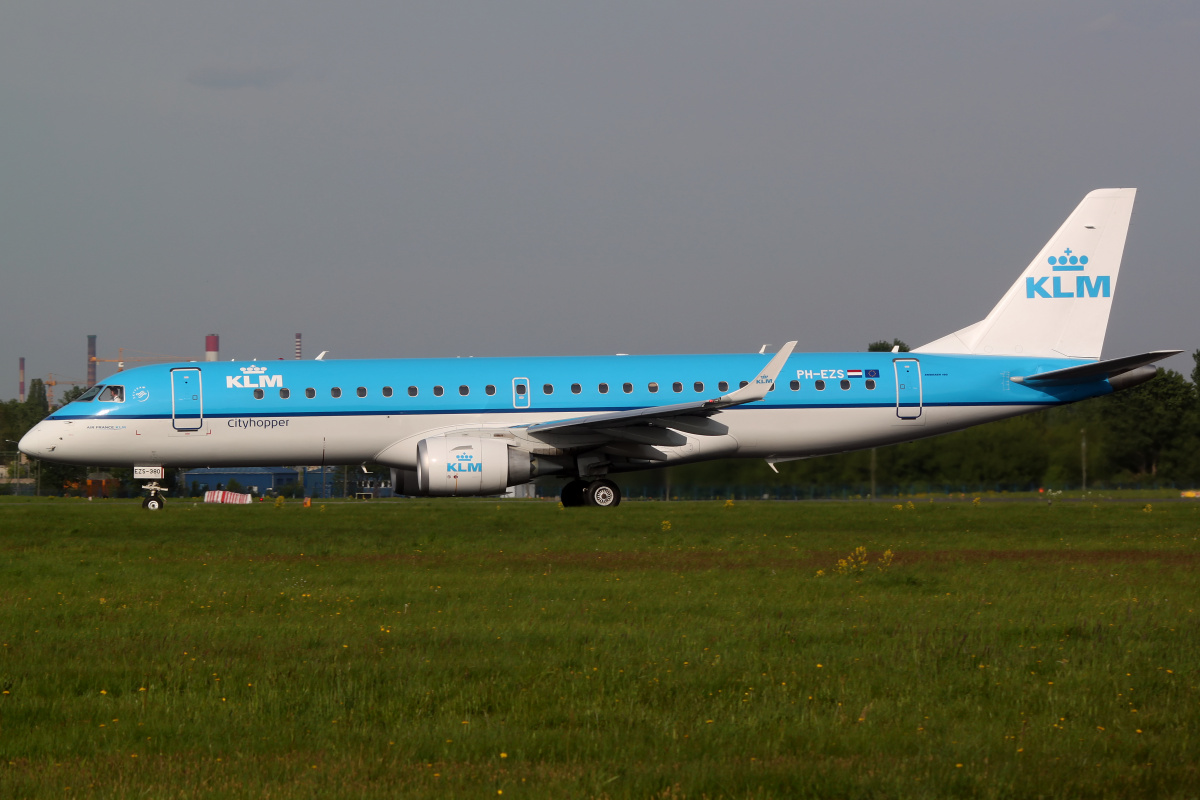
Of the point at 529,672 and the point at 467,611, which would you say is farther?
the point at 467,611

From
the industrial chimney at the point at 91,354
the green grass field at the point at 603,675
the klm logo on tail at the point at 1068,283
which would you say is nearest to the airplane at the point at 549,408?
the klm logo on tail at the point at 1068,283

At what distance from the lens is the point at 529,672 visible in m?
7.65

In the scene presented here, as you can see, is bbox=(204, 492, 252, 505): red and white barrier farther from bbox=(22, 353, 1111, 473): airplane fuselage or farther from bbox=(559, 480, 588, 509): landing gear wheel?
bbox=(559, 480, 588, 509): landing gear wheel

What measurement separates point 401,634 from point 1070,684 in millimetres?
4783

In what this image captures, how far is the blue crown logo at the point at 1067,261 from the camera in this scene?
1182 inches

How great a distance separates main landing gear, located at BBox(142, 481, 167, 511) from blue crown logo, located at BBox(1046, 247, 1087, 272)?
22.3m

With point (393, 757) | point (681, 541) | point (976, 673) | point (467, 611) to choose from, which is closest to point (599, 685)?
point (393, 757)

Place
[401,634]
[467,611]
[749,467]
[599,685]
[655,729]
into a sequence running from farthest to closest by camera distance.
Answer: [749,467]
[467,611]
[401,634]
[599,685]
[655,729]

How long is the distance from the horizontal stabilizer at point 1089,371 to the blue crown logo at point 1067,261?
113 inches

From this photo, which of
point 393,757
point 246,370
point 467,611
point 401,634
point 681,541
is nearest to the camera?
point 393,757

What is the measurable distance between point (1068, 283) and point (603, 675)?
25666mm

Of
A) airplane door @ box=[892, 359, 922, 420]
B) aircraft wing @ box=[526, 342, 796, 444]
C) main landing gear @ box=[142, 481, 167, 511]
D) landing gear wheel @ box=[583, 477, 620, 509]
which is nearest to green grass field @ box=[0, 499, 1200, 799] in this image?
aircraft wing @ box=[526, 342, 796, 444]

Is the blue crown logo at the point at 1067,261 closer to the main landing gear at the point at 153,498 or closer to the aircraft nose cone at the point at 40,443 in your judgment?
the main landing gear at the point at 153,498

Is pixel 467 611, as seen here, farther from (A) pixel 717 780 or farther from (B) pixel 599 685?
(A) pixel 717 780
